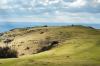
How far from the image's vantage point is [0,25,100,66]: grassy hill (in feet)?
291

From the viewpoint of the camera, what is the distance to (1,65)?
284 ft

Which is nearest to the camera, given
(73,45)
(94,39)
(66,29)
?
(73,45)

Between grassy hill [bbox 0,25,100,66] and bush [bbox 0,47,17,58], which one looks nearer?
grassy hill [bbox 0,25,100,66]

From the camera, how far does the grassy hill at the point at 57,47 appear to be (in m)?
88.6

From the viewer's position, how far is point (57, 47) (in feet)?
392

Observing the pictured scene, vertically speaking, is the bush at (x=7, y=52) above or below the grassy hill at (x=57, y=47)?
below

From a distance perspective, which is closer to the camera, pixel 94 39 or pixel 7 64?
pixel 7 64

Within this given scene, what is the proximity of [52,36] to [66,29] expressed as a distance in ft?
44.7

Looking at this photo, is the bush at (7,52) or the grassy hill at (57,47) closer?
the grassy hill at (57,47)

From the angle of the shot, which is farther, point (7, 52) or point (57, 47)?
point (7, 52)

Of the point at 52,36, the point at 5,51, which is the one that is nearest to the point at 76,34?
the point at 52,36

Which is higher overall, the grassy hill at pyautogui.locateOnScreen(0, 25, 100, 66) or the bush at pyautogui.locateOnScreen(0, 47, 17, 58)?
the grassy hill at pyautogui.locateOnScreen(0, 25, 100, 66)

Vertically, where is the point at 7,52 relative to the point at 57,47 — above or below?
below

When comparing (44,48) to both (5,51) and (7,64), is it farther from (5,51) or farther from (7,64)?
(7,64)
